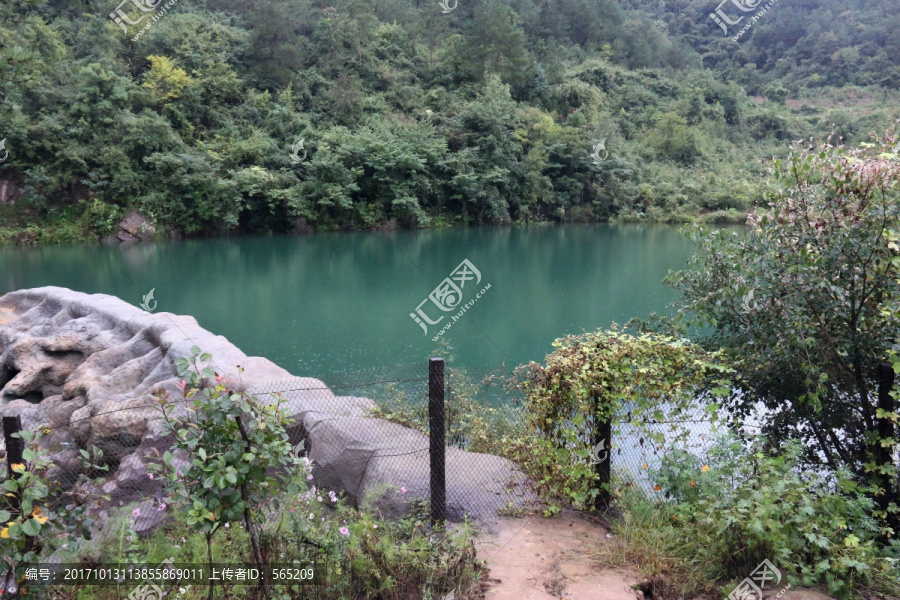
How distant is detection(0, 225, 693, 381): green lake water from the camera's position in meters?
10.0

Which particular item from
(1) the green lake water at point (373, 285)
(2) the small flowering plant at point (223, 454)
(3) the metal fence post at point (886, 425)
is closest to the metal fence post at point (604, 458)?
(3) the metal fence post at point (886, 425)

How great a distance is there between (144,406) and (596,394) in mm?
2279

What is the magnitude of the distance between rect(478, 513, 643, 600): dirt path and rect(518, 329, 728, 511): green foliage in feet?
0.47

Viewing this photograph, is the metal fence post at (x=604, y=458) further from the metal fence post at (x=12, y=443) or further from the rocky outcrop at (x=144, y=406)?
the metal fence post at (x=12, y=443)

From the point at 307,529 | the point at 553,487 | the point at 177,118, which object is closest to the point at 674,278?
the point at 553,487

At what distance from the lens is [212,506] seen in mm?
2012

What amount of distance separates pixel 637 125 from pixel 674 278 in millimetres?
39985

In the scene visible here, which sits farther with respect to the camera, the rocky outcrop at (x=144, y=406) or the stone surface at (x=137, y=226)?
the stone surface at (x=137, y=226)

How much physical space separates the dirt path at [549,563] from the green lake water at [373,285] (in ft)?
17.4

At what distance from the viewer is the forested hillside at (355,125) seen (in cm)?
2295

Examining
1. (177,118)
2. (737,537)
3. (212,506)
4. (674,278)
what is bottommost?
(737,537)

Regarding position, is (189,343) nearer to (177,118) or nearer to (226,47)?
(177,118)

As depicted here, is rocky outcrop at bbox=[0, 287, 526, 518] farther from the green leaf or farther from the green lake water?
the green lake water

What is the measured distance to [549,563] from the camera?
9.57ft
